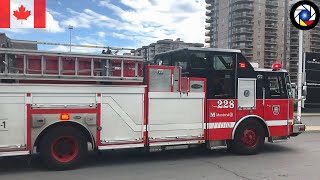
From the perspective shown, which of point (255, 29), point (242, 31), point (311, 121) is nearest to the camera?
point (311, 121)

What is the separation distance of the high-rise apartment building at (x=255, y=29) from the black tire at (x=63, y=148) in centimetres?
10651

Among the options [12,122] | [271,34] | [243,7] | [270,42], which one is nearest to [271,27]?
[271,34]

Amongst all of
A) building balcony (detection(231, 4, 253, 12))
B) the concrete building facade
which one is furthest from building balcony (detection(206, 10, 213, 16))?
the concrete building facade

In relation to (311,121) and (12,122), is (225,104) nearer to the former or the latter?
(12,122)

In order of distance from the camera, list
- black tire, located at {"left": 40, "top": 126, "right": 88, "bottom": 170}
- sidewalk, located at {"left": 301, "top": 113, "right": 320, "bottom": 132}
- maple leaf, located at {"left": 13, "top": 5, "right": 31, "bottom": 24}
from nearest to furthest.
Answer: black tire, located at {"left": 40, "top": 126, "right": 88, "bottom": 170}
maple leaf, located at {"left": 13, "top": 5, "right": 31, "bottom": 24}
sidewalk, located at {"left": 301, "top": 113, "right": 320, "bottom": 132}

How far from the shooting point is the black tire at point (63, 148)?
7.61m

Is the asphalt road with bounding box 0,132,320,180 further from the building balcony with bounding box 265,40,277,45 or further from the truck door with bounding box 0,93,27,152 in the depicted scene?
the building balcony with bounding box 265,40,277,45

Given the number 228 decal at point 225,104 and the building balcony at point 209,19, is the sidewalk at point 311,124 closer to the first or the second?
the number 228 decal at point 225,104

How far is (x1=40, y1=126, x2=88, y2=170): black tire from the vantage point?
761cm

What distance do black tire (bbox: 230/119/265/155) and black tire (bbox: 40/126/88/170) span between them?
3991mm

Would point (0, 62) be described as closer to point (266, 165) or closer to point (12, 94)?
point (12, 94)

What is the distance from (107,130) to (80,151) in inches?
28.1

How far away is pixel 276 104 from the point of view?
1028 cm

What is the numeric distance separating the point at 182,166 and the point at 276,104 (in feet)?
11.5
